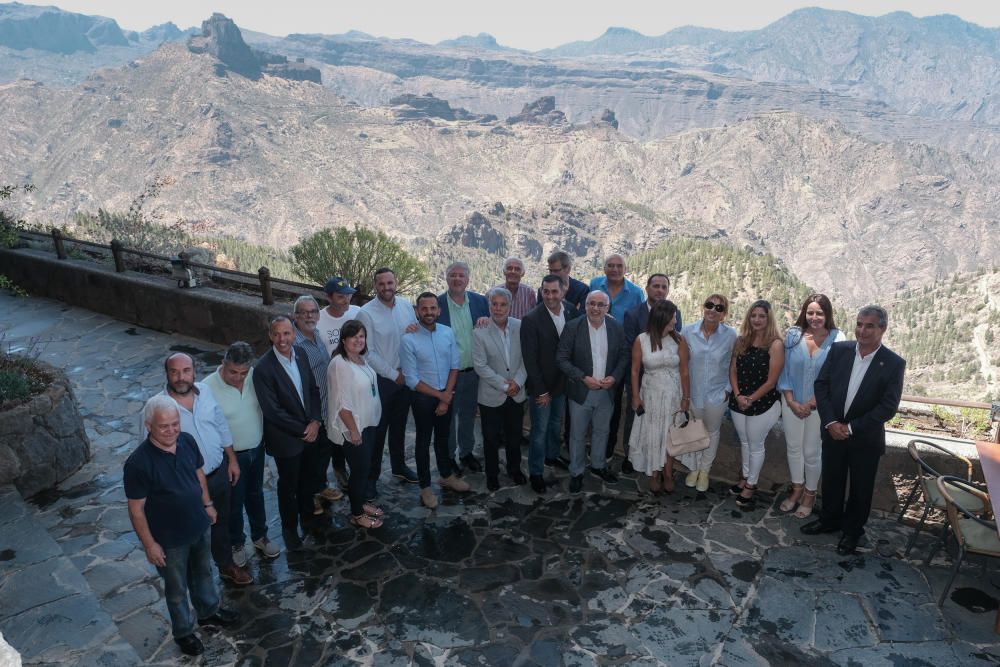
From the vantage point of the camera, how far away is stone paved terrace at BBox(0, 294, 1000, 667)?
12.4ft

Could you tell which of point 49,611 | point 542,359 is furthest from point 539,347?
point 49,611

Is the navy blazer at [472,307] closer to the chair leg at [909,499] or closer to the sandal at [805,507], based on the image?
the sandal at [805,507]

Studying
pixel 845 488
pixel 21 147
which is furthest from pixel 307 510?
pixel 21 147

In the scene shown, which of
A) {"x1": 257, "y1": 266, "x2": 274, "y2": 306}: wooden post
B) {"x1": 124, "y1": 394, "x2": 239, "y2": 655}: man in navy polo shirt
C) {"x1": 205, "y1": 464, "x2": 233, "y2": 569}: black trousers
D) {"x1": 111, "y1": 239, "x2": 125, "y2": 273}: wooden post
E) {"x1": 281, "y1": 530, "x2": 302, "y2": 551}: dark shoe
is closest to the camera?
{"x1": 124, "y1": 394, "x2": 239, "y2": 655}: man in navy polo shirt

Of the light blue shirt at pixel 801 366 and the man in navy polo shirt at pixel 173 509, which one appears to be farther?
the light blue shirt at pixel 801 366

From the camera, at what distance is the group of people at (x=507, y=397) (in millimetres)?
4230

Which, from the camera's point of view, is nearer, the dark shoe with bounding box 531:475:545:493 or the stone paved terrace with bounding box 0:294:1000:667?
the stone paved terrace with bounding box 0:294:1000:667

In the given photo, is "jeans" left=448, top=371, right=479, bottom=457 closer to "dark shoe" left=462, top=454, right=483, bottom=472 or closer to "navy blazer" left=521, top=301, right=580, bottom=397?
"dark shoe" left=462, top=454, right=483, bottom=472

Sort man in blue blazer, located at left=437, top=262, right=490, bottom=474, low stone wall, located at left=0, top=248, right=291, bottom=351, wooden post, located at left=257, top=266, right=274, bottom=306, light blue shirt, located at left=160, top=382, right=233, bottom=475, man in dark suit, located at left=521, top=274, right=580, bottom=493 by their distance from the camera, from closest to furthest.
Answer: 1. light blue shirt, located at left=160, top=382, right=233, bottom=475
2. man in dark suit, located at left=521, top=274, right=580, bottom=493
3. man in blue blazer, located at left=437, top=262, right=490, bottom=474
4. wooden post, located at left=257, top=266, right=274, bottom=306
5. low stone wall, located at left=0, top=248, right=291, bottom=351

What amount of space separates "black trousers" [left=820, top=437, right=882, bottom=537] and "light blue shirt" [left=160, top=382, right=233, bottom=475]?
4.12m

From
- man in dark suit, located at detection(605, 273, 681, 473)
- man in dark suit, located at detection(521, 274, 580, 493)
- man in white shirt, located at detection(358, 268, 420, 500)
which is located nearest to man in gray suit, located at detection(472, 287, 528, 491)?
man in dark suit, located at detection(521, 274, 580, 493)

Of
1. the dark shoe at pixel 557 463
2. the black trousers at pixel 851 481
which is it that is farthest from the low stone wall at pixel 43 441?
the black trousers at pixel 851 481

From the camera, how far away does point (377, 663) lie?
3.74 m

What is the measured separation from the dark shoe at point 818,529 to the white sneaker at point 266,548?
3863 millimetres
